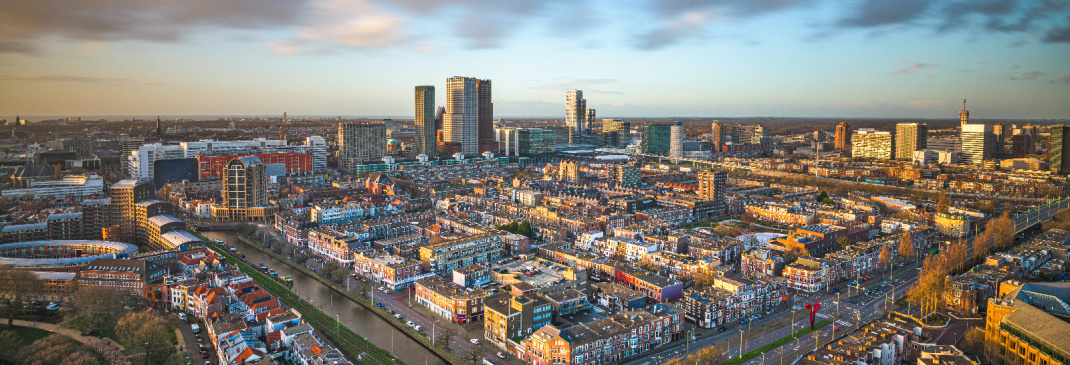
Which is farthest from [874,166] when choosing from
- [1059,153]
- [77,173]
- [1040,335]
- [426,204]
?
[77,173]

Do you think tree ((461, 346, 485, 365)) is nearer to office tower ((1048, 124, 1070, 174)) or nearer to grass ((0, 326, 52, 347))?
grass ((0, 326, 52, 347))

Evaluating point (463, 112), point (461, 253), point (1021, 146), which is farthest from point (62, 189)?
point (1021, 146)

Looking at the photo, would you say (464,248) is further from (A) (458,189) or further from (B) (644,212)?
(A) (458,189)

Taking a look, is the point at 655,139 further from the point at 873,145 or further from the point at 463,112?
the point at 463,112

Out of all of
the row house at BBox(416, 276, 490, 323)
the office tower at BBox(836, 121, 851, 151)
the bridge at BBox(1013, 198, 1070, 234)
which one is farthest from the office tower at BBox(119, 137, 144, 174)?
the office tower at BBox(836, 121, 851, 151)

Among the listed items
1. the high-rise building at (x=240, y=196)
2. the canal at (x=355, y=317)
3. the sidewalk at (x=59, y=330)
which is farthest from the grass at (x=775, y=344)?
the high-rise building at (x=240, y=196)

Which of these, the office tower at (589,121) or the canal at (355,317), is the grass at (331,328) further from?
the office tower at (589,121)
